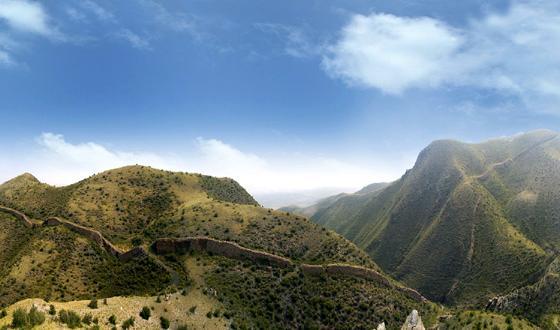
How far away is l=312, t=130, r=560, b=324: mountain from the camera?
10238 centimetres

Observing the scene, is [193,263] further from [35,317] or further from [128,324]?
[35,317]

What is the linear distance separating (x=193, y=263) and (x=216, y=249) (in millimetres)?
5130

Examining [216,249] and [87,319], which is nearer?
[87,319]

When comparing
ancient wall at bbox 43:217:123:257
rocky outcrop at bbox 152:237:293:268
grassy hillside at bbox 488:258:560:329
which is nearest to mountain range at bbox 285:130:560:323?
grassy hillside at bbox 488:258:560:329

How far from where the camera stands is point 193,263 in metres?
73.4

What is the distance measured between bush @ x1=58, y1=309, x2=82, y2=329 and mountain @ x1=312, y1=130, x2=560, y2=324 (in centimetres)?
8620

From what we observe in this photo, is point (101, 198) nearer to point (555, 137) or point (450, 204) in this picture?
point (450, 204)

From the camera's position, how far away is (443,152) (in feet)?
589

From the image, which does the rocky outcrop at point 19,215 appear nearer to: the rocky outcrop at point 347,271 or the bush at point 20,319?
the rocky outcrop at point 347,271

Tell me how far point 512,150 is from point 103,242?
15683cm

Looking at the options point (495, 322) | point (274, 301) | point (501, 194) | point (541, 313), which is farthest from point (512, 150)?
point (274, 301)

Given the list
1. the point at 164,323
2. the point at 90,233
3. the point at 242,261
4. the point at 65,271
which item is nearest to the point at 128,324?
the point at 164,323

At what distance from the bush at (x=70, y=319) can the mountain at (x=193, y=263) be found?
10.3 m

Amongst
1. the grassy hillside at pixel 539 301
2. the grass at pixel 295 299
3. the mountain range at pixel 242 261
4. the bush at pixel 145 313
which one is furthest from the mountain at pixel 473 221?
the bush at pixel 145 313
